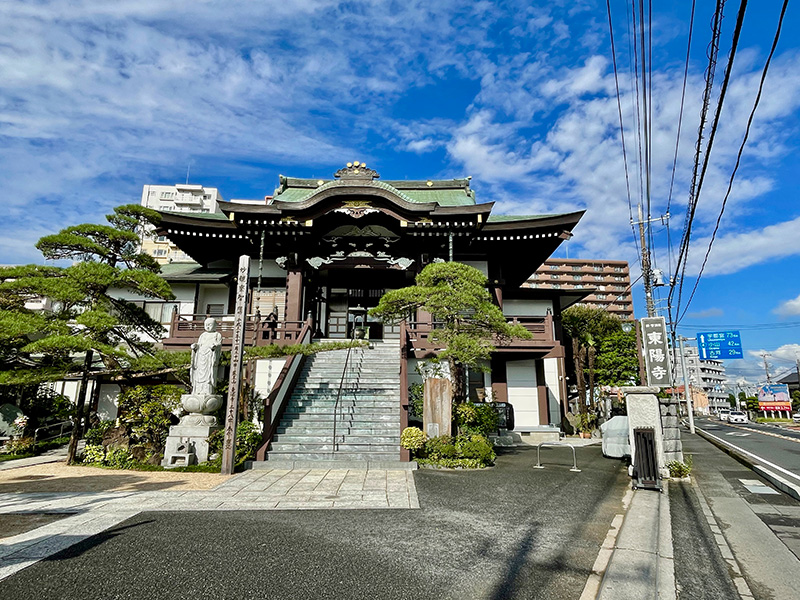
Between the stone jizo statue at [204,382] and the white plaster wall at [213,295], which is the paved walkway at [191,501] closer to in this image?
the stone jizo statue at [204,382]

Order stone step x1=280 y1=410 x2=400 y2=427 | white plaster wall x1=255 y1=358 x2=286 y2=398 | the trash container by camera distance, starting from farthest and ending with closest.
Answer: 1. the trash container
2. white plaster wall x1=255 y1=358 x2=286 y2=398
3. stone step x1=280 y1=410 x2=400 y2=427

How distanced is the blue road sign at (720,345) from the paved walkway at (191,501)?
108 ft

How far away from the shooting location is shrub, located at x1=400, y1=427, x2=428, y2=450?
10.3 m

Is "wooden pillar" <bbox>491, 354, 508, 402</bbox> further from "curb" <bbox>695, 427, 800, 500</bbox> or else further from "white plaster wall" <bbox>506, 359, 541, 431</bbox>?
"curb" <bbox>695, 427, 800, 500</bbox>

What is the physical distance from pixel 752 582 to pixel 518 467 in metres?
6.47

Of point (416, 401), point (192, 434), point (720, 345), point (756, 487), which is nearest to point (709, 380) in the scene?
point (720, 345)

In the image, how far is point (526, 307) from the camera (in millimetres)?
20438

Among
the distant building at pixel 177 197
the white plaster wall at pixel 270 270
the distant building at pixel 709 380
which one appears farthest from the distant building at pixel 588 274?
the white plaster wall at pixel 270 270

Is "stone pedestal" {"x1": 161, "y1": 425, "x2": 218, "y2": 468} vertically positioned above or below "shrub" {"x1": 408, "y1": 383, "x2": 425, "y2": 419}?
below

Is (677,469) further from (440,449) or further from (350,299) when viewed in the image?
(350,299)

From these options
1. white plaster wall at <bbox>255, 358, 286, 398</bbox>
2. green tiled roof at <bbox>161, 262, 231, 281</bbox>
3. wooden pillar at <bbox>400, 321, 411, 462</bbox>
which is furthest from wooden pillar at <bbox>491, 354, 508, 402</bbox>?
green tiled roof at <bbox>161, 262, 231, 281</bbox>

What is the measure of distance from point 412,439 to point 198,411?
528cm

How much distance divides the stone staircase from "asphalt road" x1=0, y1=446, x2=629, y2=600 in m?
3.91

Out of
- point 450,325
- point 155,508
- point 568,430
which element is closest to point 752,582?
point 155,508
